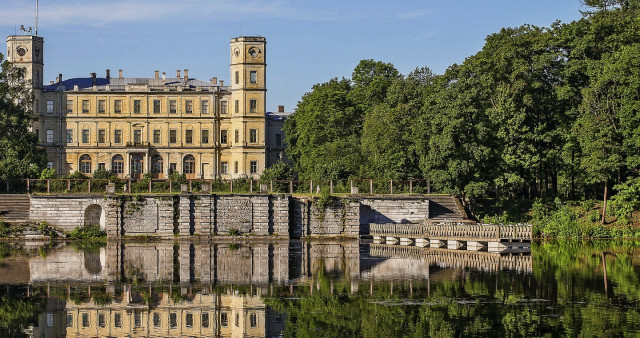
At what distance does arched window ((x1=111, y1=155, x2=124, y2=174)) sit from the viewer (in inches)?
3442

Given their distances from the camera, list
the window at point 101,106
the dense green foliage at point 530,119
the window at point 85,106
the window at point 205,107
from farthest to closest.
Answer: the window at point 205,107 < the window at point 101,106 < the window at point 85,106 < the dense green foliage at point 530,119

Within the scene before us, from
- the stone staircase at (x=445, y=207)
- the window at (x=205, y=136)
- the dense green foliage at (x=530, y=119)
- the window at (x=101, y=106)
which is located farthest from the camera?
the window at (x=205, y=136)

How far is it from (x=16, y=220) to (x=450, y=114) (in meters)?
24.0

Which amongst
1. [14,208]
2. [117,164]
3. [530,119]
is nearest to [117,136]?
[117,164]

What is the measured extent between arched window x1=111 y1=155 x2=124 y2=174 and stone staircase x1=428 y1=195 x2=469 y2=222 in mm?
40102

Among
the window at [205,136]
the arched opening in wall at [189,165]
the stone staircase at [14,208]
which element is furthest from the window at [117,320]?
the window at [205,136]

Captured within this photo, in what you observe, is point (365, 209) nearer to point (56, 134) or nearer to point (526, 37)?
point (526, 37)

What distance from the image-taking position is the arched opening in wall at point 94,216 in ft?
177

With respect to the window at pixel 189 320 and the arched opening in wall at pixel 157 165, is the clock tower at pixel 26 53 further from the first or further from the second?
the window at pixel 189 320

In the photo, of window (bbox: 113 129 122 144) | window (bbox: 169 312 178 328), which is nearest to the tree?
window (bbox: 113 129 122 144)

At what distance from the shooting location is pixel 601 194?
5750 centimetres

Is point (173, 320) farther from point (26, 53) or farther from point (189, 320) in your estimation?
point (26, 53)

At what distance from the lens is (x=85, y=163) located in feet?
288

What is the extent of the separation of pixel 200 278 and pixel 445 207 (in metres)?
23.5
